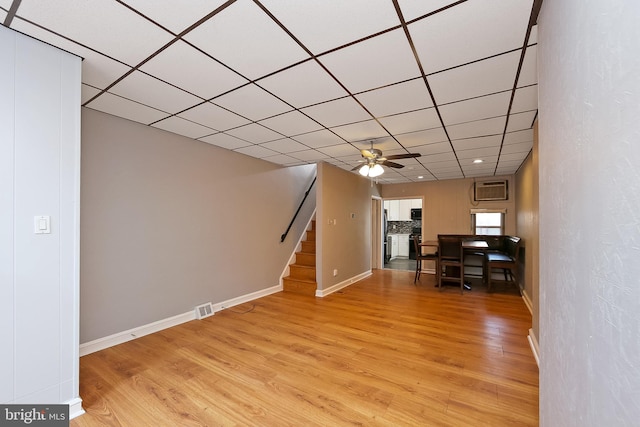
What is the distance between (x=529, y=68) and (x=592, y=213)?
164 centimetres

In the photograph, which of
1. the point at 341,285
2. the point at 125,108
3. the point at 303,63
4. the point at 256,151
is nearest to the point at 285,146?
the point at 256,151

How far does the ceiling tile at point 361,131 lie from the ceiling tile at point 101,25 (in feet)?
6.29

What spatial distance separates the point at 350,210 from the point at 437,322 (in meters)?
2.83

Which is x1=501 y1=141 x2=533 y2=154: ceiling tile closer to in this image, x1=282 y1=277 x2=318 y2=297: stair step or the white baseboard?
x1=282 y1=277 x2=318 y2=297: stair step

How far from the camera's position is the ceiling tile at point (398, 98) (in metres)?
2.15

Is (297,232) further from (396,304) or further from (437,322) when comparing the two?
(437,322)

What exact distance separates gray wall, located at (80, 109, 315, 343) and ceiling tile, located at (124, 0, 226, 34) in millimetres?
1762

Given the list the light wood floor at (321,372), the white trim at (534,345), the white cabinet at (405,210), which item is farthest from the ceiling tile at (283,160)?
the white cabinet at (405,210)

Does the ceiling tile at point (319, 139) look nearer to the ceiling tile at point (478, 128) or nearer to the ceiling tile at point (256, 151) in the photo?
the ceiling tile at point (256, 151)

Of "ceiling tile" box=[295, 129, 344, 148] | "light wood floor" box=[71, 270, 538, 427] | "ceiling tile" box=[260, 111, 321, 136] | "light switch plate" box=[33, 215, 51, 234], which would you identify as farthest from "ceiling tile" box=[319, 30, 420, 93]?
"light wood floor" box=[71, 270, 538, 427]

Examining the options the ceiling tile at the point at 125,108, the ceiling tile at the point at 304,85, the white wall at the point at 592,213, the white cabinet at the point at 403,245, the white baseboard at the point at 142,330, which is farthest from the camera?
the white cabinet at the point at 403,245

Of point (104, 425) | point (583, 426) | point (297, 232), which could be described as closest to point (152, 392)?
point (104, 425)

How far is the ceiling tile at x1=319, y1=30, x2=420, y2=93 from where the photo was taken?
1643 millimetres

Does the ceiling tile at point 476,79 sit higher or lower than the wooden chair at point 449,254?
higher
